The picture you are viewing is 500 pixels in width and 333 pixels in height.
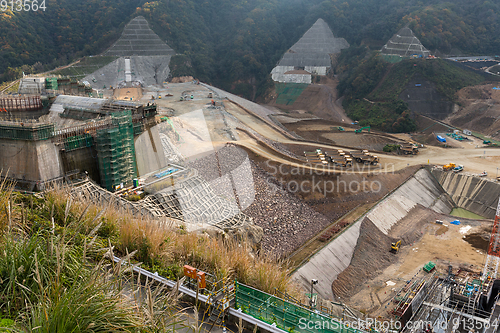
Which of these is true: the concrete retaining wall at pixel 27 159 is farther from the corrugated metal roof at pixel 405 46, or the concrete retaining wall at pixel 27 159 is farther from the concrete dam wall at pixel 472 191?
the corrugated metal roof at pixel 405 46

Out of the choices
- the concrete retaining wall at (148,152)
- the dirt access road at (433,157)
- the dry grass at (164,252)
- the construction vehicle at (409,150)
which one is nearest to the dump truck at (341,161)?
the dirt access road at (433,157)

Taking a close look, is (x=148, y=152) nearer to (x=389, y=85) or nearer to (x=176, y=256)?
(x=176, y=256)

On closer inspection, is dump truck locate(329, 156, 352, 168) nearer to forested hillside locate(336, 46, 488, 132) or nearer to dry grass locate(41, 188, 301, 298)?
forested hillside locate(336, 46, 488, 132)

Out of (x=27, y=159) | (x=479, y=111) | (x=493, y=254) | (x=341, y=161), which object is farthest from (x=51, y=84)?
(x=479, y=111)

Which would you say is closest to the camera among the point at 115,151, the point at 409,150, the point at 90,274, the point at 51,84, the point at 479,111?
the point at 90,274

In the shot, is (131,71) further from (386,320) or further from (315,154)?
(386,320)

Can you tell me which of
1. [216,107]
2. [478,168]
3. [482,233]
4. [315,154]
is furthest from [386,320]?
[216,107]
